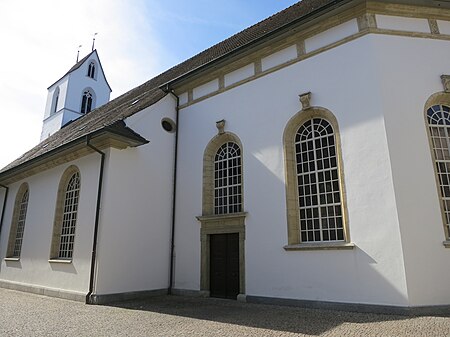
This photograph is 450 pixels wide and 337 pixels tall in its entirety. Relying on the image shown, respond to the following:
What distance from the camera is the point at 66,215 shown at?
12.1 metres

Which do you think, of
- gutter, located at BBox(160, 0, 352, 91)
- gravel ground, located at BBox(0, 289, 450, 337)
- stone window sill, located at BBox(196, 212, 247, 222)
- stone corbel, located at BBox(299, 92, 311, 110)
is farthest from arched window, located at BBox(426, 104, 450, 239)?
stone window sill, located at BBox(196, 212, 247, 222)

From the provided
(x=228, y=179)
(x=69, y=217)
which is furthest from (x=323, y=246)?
(x=69, y=217)

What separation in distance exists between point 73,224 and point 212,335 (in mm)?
7818

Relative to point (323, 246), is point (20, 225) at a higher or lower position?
higher

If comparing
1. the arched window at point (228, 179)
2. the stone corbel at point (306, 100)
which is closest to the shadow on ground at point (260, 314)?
the arched window at point (228, 179)

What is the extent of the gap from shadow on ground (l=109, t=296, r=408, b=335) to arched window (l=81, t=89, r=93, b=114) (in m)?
22.1

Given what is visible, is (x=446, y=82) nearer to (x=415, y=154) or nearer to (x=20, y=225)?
(x=415, y=154)

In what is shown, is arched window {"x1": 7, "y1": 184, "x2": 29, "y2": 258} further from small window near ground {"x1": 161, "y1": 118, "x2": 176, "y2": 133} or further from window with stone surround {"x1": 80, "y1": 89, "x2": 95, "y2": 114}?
window with stone surround {"x1": 80, "y1": 89, "x2": 95, "y2": 114}

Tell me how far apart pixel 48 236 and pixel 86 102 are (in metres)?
18.7

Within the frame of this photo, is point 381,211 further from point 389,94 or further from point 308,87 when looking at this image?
point 308,87

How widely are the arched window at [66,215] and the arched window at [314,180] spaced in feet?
24.8

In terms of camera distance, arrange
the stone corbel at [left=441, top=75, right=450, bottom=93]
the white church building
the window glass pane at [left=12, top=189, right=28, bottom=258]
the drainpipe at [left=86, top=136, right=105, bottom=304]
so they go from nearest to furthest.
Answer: the white church building < the stone corbel at [left=441, top=75, right=450, bottom=93] < the drainpipe at [left=86, top=136, right=105, bottom=304] < the window glass pane at [left=12, top=189, right=28, bottom=258]

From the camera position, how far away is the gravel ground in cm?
602

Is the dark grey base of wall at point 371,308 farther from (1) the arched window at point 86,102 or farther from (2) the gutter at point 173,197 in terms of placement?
(1) the arched window at point 86,102
